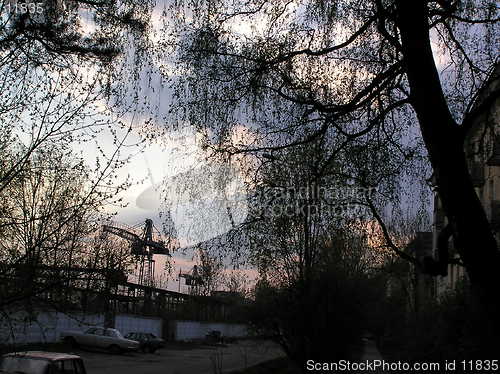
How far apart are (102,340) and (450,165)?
114 feet

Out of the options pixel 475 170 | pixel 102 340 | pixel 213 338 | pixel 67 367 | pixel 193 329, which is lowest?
pixel 213 338

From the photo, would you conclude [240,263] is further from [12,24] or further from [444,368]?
[444,368]

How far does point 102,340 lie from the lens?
3725 centimetres

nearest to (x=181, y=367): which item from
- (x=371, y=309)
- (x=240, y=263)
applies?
(x=371, y=309)

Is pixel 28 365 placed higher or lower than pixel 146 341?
higher

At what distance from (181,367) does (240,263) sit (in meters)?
23.4

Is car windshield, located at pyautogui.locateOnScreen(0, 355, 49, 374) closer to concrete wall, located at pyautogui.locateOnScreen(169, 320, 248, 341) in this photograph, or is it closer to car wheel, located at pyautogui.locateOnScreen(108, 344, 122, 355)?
car wheel, located at pyautogui.locateOnScreen(108, 344, 122, 355)

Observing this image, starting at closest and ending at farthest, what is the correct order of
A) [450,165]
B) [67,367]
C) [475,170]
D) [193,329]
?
[450,165]
[67,367]
[475,170]
[193,329]

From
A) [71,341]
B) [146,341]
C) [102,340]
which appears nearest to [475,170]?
[102,340]

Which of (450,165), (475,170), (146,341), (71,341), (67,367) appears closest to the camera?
(450,165)

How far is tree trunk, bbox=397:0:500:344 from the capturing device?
19.2ft

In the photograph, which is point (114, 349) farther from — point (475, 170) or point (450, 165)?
point (450, 165)

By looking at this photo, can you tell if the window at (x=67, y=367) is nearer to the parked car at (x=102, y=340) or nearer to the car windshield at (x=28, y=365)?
the car windshield at (x=28, y=365)

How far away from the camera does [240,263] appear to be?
912cm
